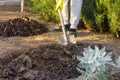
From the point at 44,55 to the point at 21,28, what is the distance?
4.73 ft

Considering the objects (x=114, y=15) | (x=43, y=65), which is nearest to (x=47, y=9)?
(x=114, y=15)

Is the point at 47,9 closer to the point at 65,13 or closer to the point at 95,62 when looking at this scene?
the point at 65,13

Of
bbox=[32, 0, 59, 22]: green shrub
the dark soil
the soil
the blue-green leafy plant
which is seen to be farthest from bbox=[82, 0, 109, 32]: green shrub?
the blue-green leafy plant

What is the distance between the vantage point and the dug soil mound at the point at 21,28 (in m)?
6.30

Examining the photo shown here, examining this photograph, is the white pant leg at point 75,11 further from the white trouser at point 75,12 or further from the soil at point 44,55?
the soil at point 44,55

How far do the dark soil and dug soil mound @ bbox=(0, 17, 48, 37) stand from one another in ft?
3.26

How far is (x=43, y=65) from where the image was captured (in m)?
4.89

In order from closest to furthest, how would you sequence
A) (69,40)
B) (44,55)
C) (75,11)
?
(44,55) → (69,40) → (75,11)

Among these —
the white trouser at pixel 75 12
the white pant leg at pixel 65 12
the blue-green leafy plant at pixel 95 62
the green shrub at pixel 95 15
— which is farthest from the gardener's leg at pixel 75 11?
the blue-green leafy plant at pixel 95 62

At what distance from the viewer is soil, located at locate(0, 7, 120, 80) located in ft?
15.2

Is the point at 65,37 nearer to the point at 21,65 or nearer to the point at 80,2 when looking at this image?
the point at 80,2

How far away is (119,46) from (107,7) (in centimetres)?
71

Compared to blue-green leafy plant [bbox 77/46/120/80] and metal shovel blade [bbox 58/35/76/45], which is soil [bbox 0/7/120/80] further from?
blue-green leafy plant [bbox 77/46/120/80]

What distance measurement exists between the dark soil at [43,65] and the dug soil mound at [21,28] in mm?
993
